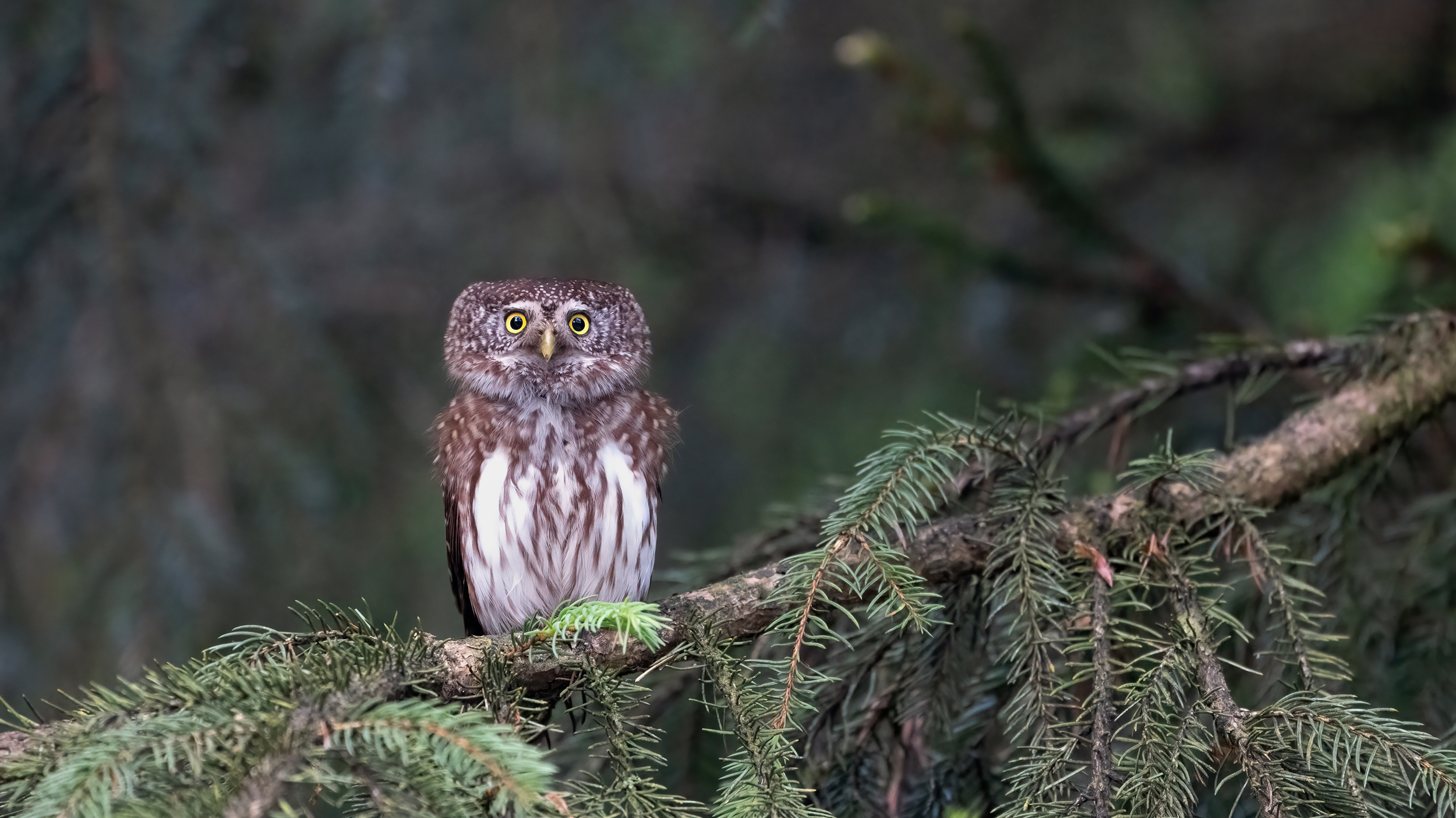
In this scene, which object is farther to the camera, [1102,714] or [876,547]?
[876,547]

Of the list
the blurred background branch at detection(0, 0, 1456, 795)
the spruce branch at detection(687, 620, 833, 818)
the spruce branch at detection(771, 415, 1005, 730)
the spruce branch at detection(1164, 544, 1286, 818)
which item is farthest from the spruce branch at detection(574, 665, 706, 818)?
the blurred background branch at detection(0, 0, 1456, 795)

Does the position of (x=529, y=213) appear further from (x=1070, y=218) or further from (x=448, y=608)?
(x=1070, y=218)

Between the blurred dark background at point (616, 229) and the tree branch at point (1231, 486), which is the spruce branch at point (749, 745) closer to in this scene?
the tree branch at point (1231, 486)

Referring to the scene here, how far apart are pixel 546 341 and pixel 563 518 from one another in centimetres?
45

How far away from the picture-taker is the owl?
275 centimetres

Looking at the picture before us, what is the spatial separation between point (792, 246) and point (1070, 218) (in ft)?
4.40

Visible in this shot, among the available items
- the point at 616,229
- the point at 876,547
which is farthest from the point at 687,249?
the point at 876,547

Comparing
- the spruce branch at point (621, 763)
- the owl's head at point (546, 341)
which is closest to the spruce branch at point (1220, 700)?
the spruce branch at point (621, 763)

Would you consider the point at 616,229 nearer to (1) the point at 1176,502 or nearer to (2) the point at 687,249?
(2) the point at 687,249

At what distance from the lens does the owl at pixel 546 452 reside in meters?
2.75

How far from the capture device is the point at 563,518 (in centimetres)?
274

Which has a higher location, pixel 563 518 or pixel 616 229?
pixel 616 229

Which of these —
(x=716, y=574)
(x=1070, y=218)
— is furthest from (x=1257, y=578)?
(x=1070, y=218)

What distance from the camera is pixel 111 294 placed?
10.4 feet
